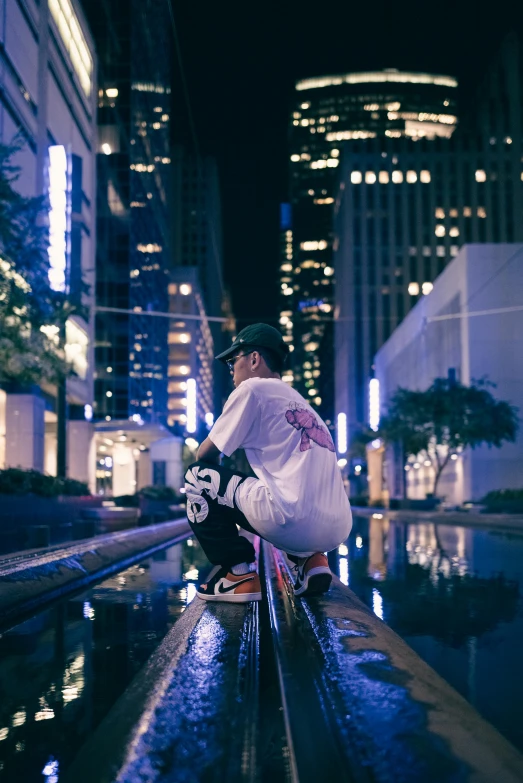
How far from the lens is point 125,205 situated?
55406 mm

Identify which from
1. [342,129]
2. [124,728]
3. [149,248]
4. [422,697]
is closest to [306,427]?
[422,697]

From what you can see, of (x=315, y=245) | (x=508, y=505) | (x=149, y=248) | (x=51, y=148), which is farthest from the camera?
(x=315, y=245)

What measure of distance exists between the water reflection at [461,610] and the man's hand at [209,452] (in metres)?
1.31

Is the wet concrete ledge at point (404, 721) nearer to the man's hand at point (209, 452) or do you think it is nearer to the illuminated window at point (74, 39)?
the man's hand at point (209, 452)

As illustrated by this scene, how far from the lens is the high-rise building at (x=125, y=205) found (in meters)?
52.0

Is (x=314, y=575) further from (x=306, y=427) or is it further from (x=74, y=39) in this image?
(x=74, y=39)

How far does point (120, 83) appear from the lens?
55531 millimetres

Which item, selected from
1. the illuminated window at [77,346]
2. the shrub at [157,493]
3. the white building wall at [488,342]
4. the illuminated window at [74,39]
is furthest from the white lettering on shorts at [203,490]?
the white building wall at [488,342]

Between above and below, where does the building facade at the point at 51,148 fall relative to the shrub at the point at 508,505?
above

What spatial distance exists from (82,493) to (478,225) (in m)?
102

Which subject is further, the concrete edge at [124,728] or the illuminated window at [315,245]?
the illuminated window at [315,245]

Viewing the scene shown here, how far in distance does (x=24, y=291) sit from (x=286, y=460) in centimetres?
1124

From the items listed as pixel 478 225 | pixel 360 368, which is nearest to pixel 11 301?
pixel 360 368

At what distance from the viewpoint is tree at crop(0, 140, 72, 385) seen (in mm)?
13211
